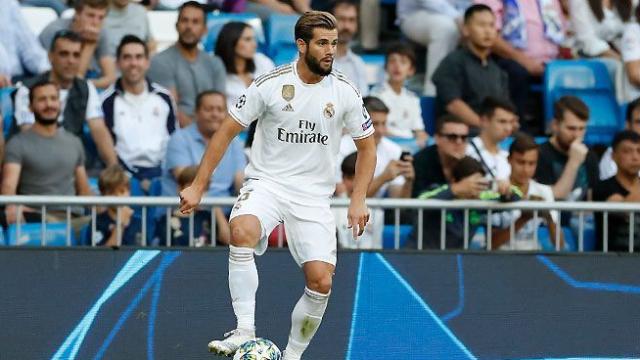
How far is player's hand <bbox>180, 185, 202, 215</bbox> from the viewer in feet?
28.7

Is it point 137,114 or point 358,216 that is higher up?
point 137,114

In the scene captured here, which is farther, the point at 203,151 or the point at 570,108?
the point at 570,108

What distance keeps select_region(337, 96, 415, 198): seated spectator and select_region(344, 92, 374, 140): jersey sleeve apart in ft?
6.59

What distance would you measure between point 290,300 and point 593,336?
75.7 inches

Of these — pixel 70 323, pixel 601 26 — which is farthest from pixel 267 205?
pixel 601 26

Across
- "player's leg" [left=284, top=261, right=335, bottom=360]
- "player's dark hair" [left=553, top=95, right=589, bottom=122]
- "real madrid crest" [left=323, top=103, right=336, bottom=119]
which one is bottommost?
"player's leg" [left=284, top=261, right=335, bottom=360]

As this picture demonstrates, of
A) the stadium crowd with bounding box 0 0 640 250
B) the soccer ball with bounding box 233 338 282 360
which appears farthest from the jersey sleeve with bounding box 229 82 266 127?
the stadium crowd with bounding box 0 0 640 250

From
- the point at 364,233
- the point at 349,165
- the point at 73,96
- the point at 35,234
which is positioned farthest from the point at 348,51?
the point at 35,234

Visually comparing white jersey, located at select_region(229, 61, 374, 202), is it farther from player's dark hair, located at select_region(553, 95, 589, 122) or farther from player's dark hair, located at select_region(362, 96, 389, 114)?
player's dark hair, located at select_region(553, 95, 589, 122)

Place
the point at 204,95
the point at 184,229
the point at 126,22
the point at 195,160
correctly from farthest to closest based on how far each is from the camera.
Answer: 1. the point at 126,22
2. the point at 204,95
3. the point at 195,160
4. the point at 184,229

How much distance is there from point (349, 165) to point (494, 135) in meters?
1.53

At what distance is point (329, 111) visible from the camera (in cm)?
904

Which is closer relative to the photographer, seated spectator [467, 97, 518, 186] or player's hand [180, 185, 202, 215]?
player's hand [180, 185, 202, 215]

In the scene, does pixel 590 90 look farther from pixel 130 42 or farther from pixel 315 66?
pixel 315 66
